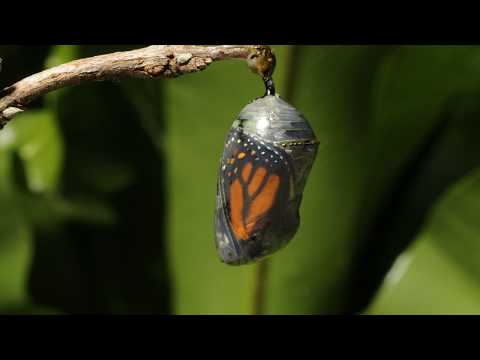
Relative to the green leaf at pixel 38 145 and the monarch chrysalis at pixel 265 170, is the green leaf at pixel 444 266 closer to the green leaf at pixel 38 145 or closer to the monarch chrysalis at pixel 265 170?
the monarch chrysalis at pixel 265 170

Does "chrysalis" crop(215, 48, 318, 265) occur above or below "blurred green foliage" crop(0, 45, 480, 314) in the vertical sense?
above

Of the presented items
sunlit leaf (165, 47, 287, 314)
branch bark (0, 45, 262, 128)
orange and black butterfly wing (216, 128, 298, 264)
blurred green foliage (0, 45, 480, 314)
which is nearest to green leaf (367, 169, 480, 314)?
blurred green foliage (0, 45, 480, 314)

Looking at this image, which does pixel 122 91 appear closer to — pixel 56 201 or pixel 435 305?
pixel 56 201

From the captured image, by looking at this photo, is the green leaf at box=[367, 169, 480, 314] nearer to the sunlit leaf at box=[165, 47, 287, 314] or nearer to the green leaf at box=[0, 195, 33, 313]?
the sunlit leaf at box=[165, 47, 287, 314]

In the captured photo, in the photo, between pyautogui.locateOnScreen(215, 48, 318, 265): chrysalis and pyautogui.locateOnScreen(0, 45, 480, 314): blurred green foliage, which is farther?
pyautogui.locateOnScreen(0, 45, 480, 314): blurred green foliage

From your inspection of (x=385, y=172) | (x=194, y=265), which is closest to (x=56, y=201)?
(x=194, y=265)

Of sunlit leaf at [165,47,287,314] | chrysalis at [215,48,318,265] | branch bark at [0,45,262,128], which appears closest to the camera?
branch bark at [0,45,262,128]

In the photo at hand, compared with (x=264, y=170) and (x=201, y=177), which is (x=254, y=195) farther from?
(x=201, y=177)

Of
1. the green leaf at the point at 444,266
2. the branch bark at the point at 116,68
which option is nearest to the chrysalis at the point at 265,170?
the branch bark at the point at 116,68
